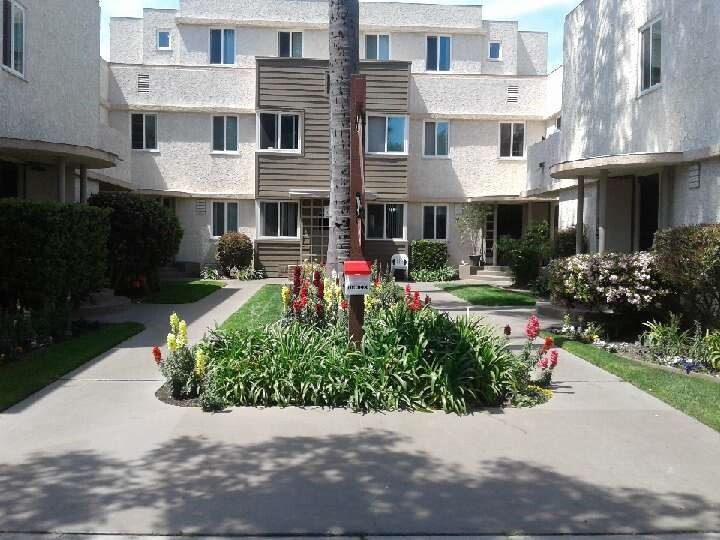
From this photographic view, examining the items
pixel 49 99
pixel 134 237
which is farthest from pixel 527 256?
pixel 49 99

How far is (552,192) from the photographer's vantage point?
21.9 metres

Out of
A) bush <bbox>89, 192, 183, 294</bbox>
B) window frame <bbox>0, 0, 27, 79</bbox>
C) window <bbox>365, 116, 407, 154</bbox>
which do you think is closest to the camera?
window frame <bbox>0, 0, 27, 79</bbox>

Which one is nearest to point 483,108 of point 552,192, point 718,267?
point 552,192

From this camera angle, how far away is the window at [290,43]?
3027 cm

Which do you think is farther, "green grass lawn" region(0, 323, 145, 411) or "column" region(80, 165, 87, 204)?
"column" region(80, 165, 87, 204)

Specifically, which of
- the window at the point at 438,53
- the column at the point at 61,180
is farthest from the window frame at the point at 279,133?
the column at the point at 61,180

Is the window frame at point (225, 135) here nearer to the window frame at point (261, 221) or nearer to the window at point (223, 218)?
the window at point (223, 218)

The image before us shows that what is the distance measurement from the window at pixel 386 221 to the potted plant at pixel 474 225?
2080 mm

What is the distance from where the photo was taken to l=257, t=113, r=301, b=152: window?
25.4m

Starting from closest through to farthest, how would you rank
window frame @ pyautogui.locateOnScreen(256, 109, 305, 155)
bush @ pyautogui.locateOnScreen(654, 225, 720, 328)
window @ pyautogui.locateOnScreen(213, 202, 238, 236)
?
bush @ pyautogui.locateOnScreen(654, 225, 720, 328) < window frame @ pyautogui.locateOnScreen(256, 109, 305, 155) < window @ pyautogui.locateOnScreen(213, 202, 238, 236)

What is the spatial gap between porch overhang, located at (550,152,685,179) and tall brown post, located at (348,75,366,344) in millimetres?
6090

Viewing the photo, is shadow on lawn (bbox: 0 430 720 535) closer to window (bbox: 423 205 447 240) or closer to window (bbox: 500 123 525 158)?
window (bbox: 423 205 447 240)

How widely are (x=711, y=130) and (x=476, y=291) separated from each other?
9121mm

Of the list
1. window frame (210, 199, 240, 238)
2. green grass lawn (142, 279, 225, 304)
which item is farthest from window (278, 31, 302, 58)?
green grass lawn (142, 279, 225, 304)
